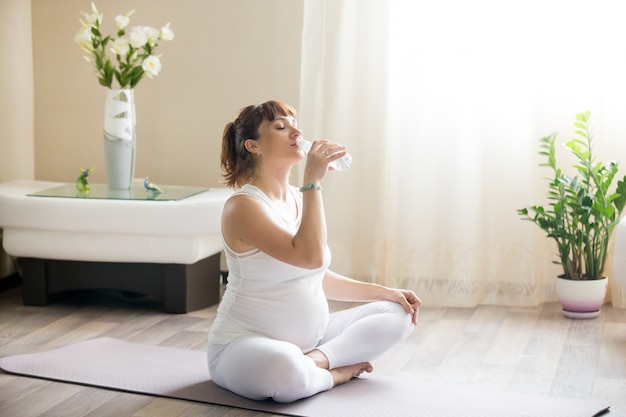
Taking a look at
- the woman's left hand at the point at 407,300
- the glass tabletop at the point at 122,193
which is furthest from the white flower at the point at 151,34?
the woman's left hand at the point at 407,300

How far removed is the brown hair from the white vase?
1.26 meters

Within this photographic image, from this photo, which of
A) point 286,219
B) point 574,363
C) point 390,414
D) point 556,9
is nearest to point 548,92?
point 556,9

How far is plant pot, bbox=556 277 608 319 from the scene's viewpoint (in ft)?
11.9

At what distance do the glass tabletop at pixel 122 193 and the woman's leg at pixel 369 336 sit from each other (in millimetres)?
1237

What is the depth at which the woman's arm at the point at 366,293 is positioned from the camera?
109 inches

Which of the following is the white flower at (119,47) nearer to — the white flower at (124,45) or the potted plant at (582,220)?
the white flower at (124,45)

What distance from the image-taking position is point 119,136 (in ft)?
12.8

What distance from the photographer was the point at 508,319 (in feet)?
12.1

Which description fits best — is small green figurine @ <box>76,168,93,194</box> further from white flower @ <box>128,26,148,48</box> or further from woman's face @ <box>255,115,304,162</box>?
woman's face @ <box>255,115,304,162</box>

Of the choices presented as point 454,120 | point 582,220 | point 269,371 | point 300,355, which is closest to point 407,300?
point 300,355

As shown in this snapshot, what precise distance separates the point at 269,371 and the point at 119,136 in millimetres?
1705

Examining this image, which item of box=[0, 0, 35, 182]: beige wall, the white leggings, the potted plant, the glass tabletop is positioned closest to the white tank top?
the white leggings

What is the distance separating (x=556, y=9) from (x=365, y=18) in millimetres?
756

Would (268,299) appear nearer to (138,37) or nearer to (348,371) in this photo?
(348,371)
